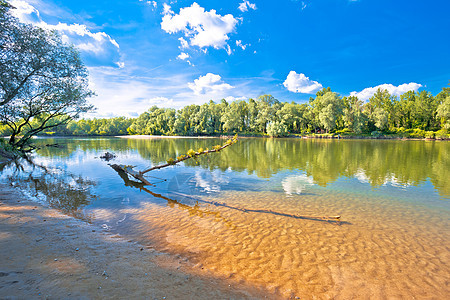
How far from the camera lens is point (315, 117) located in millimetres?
111812

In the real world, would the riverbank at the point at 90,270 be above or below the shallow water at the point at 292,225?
above

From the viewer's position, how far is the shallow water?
5652mm

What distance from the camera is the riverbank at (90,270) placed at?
14.0ft

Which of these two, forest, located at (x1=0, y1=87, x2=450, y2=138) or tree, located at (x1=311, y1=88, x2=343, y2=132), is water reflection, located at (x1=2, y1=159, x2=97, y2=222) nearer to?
forest, located at (x1=0, y1=87, x2=450, y2=138)

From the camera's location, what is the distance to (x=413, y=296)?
16.5 feet

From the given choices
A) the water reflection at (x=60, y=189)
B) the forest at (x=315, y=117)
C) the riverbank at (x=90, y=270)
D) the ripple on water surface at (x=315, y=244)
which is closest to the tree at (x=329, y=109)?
the forest at (x=315, y=117)

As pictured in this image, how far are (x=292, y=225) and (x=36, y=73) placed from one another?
3111 cm

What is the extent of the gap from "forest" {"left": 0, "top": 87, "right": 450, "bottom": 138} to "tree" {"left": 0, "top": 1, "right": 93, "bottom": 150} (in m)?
89.6

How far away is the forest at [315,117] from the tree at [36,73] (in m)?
89.6

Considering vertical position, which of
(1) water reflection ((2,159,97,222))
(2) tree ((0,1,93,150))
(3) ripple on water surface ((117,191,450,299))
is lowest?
(3) ripple on water surface ((117,191,450,299))

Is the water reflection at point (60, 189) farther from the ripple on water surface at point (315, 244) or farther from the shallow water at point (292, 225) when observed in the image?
the ripple on water surface at point (315, 244)

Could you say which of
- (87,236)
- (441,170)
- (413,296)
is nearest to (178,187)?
(87,236)

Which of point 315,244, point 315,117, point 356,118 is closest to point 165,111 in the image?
point 315,117

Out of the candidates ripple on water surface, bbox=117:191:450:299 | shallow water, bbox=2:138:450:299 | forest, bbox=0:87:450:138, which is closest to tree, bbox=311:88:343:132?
forest, bbox=0:87:450:138
